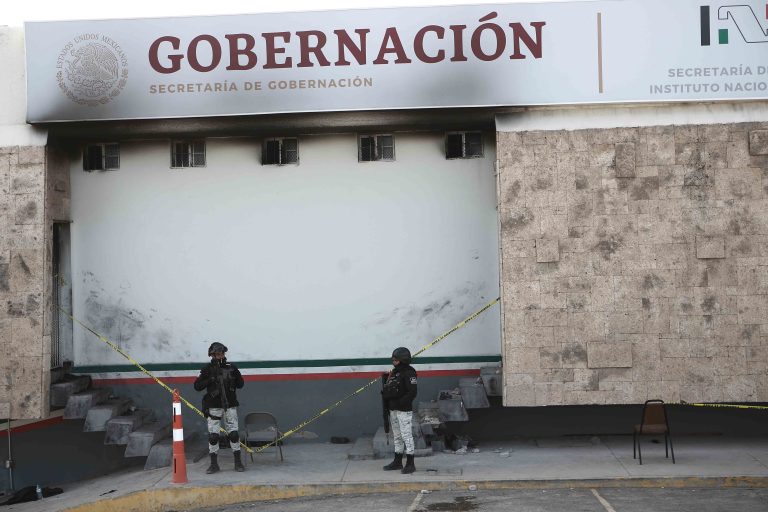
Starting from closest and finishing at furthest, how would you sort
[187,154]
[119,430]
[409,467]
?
[409,467], [119,430], [187,154]

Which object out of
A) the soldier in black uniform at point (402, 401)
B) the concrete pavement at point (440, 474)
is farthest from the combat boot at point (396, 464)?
the concrete pavement at point (440, 474)

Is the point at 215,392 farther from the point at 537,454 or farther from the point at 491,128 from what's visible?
the point at 491,128

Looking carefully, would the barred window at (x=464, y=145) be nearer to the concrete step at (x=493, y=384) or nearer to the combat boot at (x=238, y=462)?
the concrete step at (x=493, y=384)

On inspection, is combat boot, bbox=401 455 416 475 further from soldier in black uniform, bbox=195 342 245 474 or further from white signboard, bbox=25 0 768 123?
white signboard, bbox=25 0 768 123

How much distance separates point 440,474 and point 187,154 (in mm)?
6810

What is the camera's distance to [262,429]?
43.8 ft

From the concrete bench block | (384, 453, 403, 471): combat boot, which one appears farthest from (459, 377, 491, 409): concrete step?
the concrete bench block

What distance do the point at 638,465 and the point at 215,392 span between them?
590cm

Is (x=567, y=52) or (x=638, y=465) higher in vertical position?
(x=567, y=52)

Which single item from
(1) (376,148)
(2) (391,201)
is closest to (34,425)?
(2) (391,201)

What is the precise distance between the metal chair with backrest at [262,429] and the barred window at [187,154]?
4.47 meters

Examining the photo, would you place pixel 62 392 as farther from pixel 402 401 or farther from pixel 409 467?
pixel 409 467

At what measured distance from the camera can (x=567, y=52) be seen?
13648 millimetres

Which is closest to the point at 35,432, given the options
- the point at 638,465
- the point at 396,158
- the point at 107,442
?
the point at 107,442
